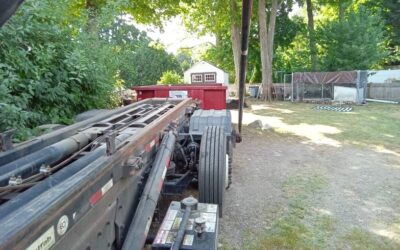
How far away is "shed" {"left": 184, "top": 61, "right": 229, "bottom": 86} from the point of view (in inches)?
1294

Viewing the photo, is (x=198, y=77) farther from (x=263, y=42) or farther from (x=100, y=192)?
(x=100, y=192)

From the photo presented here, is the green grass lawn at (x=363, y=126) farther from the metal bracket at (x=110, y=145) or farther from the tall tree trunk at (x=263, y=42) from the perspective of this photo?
the tall tree trunk at (x=263, y=42)

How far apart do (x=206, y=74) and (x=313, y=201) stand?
97.1 ft

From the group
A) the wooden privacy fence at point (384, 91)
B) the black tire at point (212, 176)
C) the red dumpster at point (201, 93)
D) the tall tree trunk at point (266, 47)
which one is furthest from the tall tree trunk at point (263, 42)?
the black tire at point (212, 176)

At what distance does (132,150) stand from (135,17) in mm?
19248

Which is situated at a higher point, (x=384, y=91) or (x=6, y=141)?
(x=6, y=141)

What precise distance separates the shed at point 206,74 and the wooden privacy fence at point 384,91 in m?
14.3

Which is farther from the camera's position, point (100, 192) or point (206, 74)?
point (206, 74)

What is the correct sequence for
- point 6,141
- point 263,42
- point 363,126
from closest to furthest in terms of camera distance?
point 6,141
point 363,126
point 263,42

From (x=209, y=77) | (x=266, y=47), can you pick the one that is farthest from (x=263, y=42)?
(x=209, y=77)

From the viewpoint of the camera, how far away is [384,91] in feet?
67.2

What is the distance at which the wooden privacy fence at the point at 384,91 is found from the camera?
20016 mm

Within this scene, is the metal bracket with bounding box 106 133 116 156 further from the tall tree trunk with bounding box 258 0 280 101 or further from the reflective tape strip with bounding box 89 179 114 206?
the tall tree trunk with bounding box 258 0 280 101

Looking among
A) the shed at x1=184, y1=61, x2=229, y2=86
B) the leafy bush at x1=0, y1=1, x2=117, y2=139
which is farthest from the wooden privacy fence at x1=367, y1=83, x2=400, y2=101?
the leafy bush at x1=0, y1=1, x2=117, y2=139
